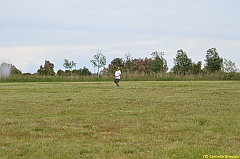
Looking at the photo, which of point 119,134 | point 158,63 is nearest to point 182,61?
point 158,63

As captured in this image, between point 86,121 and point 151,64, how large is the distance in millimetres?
60506

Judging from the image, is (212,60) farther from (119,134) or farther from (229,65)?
(119,134)

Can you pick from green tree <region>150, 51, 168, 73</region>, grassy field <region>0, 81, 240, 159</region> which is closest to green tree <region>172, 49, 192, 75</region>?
green tree <region>150, 51, 168, 73</region>

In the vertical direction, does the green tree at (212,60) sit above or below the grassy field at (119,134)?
above

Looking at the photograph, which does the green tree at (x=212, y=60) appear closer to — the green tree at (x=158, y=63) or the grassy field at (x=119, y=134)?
the green tree at (x=158, y=63)

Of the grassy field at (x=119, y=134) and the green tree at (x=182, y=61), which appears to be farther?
the green tree at (x=182, y=61)

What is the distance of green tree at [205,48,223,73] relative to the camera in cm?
6525

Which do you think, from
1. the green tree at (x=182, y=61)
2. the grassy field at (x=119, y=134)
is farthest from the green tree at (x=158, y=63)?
the grassy field at (x=119, y=134)

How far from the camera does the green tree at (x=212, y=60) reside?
65.2 metres

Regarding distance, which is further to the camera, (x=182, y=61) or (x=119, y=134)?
(x=182, y=61)

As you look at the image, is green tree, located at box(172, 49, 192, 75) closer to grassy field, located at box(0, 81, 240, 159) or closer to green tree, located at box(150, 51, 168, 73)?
green tree, located at box(150, 51, 168, 73)

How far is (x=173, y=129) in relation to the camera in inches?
318

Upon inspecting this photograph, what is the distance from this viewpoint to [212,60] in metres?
65.9

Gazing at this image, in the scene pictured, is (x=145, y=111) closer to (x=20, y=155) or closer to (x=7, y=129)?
(x=7, y=129)
